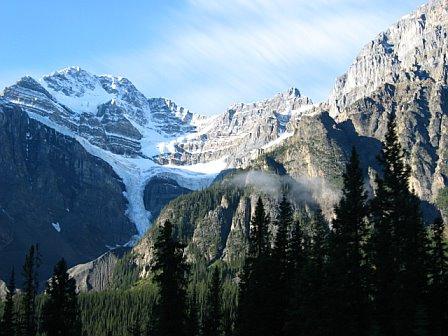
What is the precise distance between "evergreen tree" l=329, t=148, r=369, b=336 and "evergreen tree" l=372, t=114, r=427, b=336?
1.40m

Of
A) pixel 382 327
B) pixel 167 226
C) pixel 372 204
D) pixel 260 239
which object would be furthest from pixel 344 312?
pixel 260 239

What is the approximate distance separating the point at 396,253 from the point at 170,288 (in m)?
20.6

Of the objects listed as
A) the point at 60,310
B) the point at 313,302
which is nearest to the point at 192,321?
the point at 60,310

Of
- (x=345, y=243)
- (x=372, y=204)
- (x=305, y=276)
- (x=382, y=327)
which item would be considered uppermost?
(x=372, y=204)

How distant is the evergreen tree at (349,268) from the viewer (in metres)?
52.0

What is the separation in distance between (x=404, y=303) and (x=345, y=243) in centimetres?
1209

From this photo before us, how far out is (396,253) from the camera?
60656 mm

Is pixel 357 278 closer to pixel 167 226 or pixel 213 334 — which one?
pixel 167 226

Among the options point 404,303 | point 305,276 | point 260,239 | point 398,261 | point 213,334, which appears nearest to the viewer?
point 404,303

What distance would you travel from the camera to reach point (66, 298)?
7362 cm

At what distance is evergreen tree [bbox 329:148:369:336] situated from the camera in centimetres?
5200

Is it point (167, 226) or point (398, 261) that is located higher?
point (167, 226)

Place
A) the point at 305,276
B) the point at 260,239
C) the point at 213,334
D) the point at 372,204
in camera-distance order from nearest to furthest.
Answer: the point at 305,276, the point at 372,204, the point at 260,239, the point at 213,334

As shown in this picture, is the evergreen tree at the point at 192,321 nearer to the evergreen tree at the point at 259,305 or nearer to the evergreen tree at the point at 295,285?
the evergreen tree at the point at 259,305
